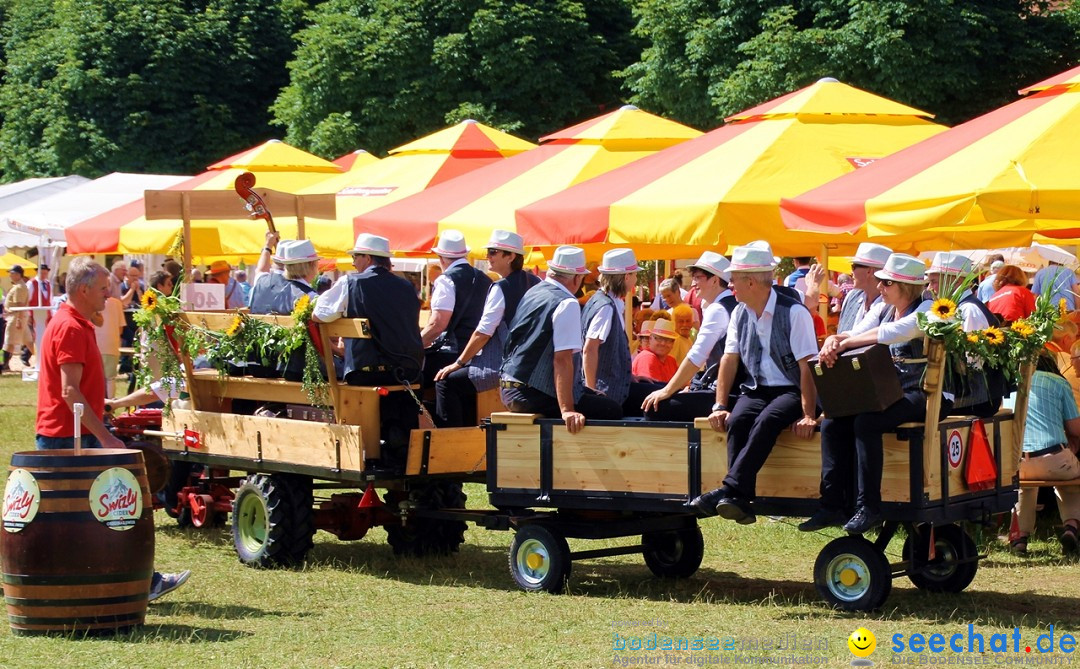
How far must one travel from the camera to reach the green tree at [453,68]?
3322cm


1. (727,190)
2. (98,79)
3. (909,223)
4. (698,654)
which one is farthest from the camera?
(98,79)

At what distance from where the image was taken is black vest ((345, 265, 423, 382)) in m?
10.1

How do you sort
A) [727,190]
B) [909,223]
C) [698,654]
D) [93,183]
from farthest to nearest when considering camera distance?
[93,183] < [727,190] < [909,223] < [698,654]

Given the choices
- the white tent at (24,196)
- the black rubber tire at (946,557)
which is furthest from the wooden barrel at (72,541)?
the white tent at (24,196)

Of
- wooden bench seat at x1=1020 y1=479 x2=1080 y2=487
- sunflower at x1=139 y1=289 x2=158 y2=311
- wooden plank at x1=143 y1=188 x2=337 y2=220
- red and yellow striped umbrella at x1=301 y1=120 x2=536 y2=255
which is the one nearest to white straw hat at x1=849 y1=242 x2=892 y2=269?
wooden bench seat at x1=1020 y1=479 x2=1080 y2=487

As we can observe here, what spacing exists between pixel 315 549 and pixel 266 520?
34.6 inches

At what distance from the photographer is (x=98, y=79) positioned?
40781 millimetres

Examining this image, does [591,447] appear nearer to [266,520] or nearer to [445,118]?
[266,520]

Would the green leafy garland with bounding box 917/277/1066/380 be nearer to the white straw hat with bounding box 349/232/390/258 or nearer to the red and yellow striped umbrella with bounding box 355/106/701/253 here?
the white straw hat with bounding box 349/232/390/258

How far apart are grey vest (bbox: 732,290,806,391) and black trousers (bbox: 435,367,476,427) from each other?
7.91ft

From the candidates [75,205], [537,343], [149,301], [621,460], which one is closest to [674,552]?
[621,460]

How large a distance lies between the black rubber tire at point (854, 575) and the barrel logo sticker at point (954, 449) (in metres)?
0.61

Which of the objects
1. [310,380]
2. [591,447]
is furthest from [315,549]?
[591,447]

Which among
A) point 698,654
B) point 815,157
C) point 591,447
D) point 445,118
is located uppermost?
point 445,118
